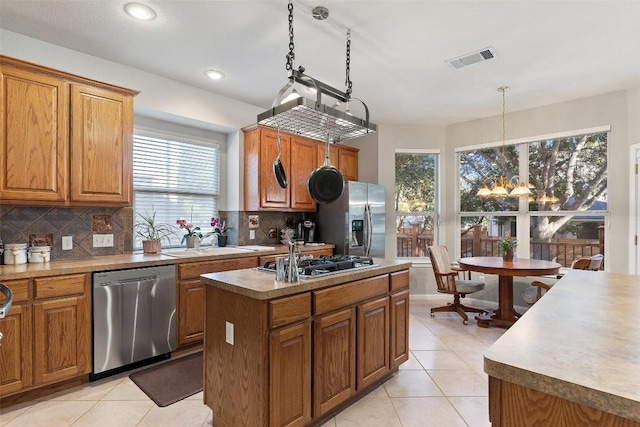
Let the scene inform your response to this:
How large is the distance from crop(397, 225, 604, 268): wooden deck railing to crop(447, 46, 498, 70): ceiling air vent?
2747 mm

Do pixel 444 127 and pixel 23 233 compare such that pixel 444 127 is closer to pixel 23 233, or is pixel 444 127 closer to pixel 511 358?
pixel 511 358

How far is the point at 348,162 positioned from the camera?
5355 mm

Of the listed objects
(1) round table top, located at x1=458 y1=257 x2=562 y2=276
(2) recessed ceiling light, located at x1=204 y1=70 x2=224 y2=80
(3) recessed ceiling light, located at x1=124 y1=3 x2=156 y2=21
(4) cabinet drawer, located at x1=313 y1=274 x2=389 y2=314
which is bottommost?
(1) round table top, located at x1=458 y1=257 x2=562 y2=276

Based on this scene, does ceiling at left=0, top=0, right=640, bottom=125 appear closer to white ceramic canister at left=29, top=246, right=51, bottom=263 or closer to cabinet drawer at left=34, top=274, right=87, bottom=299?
white ceramic canister at left=29, top=246, right=51, bottom=263

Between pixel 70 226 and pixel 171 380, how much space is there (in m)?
1.67

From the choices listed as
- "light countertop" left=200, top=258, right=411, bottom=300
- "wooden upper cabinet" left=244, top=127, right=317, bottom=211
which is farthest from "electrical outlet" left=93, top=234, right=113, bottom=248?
"light countertop" left=200, top=258, right=411, bottom=300

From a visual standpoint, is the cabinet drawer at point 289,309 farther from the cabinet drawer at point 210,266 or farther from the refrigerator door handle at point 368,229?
the refrigerator door handle at point 368,229

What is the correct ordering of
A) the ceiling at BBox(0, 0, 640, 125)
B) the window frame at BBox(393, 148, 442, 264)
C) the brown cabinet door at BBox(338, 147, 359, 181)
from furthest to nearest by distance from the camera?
the window frame at BBox(393, 148, 442, 264), the brown cabinet door at BBox(338, 147, 359, 181), the ceiling at BBox(0, 0, 640, 125)

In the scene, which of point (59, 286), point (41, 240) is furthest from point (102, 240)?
point (59, 286)

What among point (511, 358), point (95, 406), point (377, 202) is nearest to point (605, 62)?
point (377, 202)

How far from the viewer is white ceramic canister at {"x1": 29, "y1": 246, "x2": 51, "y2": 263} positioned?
268 centimetres

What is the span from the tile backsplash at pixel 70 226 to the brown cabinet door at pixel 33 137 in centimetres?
37

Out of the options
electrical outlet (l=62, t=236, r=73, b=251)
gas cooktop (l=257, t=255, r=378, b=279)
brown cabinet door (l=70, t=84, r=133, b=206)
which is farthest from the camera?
electrical outlet (l=62, t=236, r=73, b=251)

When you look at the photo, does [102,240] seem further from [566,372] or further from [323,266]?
[566,372]
